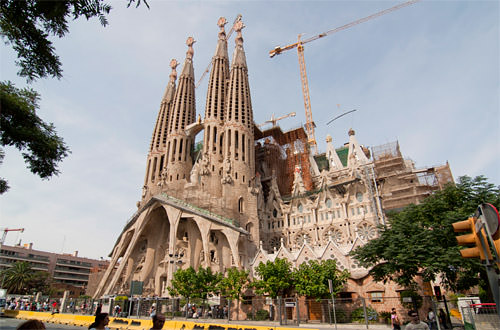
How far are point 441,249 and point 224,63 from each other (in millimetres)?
51965

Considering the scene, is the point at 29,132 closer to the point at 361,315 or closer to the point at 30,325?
the point at 30,325

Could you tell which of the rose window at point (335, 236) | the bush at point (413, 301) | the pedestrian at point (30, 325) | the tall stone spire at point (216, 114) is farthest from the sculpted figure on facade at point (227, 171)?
the pedestrian at point (30, 325)

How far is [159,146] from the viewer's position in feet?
189

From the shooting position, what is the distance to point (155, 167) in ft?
184

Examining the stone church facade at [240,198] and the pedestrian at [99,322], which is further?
the stone church facade at [240,198]

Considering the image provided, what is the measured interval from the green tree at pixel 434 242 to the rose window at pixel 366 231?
19.8 m

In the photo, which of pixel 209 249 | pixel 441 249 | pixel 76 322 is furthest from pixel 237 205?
pixel 441 249

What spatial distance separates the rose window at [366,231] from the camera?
39.3m

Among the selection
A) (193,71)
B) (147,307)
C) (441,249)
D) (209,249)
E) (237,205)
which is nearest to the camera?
(441,249)

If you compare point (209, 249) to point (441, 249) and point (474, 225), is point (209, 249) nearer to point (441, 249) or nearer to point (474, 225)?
point (441, 249)

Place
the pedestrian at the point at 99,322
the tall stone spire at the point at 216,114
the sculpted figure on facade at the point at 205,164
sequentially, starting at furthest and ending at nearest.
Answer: the tall stone spire at the point at 216,114 < the sculpted figure on facade at the point at 205,164 < the pedestrian at the point at 99,322

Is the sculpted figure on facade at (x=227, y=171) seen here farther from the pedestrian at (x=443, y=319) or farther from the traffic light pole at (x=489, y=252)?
the traffic light pole at (x=489, y=252)

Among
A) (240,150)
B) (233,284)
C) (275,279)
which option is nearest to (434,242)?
(275,279)

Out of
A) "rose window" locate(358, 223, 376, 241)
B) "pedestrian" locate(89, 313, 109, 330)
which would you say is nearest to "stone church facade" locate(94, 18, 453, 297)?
"rose window" locate(358, 223, 376, 241)
